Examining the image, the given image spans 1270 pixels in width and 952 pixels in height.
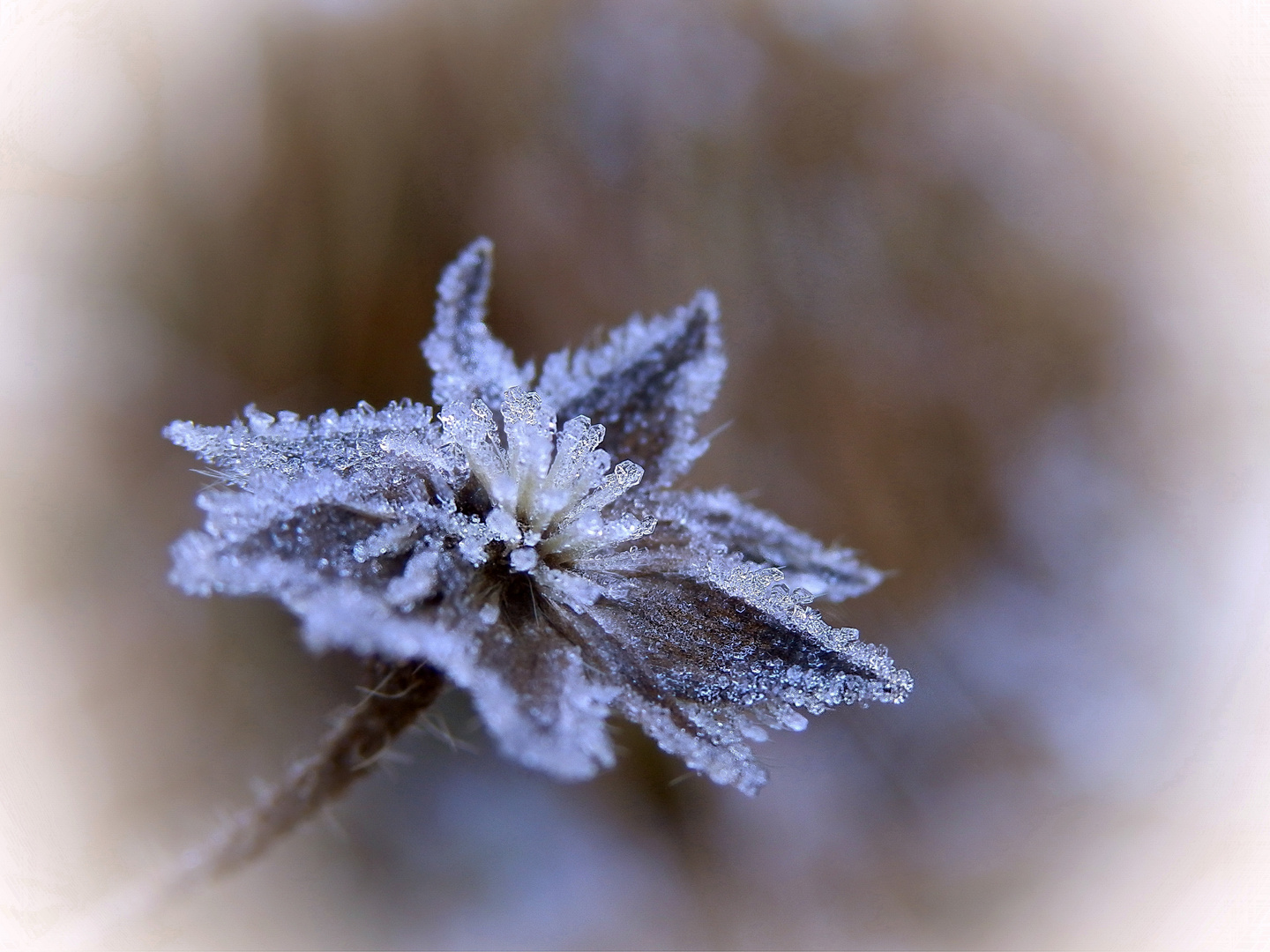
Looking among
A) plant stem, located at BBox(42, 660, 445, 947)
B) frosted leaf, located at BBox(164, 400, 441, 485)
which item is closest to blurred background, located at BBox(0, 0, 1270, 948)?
plant stem, located at BBox(42, 660, 445, 947)

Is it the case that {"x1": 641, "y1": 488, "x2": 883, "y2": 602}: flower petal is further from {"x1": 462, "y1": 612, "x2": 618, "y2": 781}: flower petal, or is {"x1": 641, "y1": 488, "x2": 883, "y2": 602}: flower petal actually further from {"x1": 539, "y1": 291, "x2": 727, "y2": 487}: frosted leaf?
{"x1": 462, "y1": 612, "x2": 618, "y2": 781}: flower petal

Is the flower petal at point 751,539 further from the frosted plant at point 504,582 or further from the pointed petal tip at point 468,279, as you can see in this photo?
the pointed petal tip at point 468,279

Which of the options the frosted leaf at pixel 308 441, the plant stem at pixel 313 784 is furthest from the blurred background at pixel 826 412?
the frosted leaf at pixel 308 441

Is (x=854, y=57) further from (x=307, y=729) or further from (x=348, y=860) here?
(x=348, y=860)

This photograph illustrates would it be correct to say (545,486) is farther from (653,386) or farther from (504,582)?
(653,386)

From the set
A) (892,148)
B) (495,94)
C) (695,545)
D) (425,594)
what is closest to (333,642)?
(425,594)

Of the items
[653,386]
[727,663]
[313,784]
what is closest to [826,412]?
[653,386]
